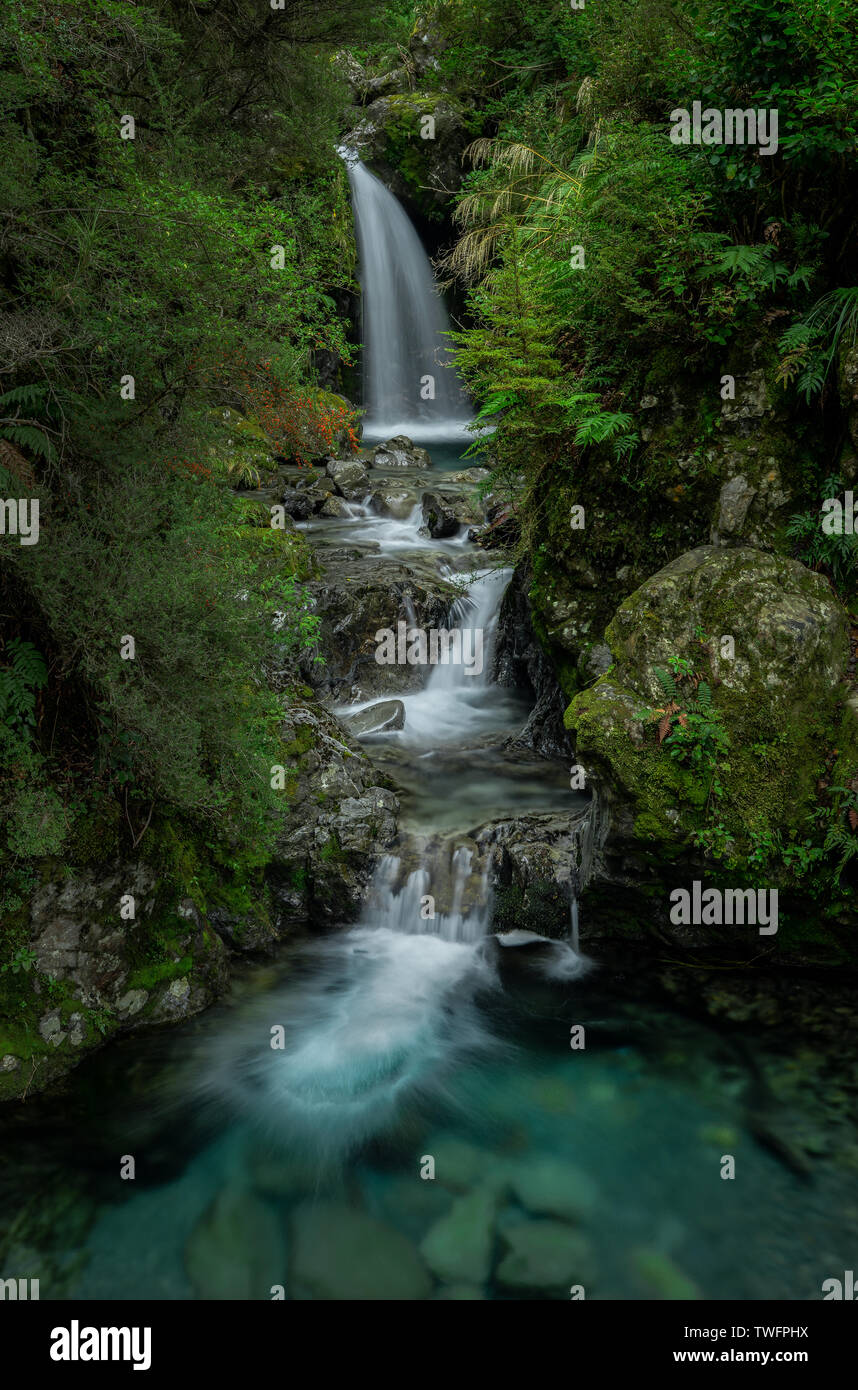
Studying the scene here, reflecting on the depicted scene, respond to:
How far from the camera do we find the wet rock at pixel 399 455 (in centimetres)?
1720

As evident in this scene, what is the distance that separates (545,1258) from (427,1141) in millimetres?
1010

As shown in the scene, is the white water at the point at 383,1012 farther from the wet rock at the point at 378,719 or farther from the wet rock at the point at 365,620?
the wet rock at the point at 365,620

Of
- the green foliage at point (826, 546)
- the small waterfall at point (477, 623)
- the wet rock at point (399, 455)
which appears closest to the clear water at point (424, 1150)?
the green foliage at point (826, 546)

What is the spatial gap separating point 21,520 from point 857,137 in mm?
5948

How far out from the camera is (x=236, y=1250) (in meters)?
4.12

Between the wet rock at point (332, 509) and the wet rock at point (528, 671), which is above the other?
the wet rock at point (332, 509)

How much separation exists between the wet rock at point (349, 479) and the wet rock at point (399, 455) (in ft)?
6.07

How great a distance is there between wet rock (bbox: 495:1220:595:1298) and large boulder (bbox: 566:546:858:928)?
7.62 feet

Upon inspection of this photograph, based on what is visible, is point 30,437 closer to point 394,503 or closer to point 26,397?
point 26,397

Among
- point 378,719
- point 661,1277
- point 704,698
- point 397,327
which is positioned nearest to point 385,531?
point 378,719

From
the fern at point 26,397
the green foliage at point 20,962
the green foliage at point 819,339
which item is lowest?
the green foliage at point 20,962

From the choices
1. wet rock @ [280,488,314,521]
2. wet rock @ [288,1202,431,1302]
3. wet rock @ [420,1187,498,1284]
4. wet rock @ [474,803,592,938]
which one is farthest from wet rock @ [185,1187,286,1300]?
wet rock @ [280,488,314,521]

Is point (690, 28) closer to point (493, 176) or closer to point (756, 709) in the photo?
point (493, 176)
